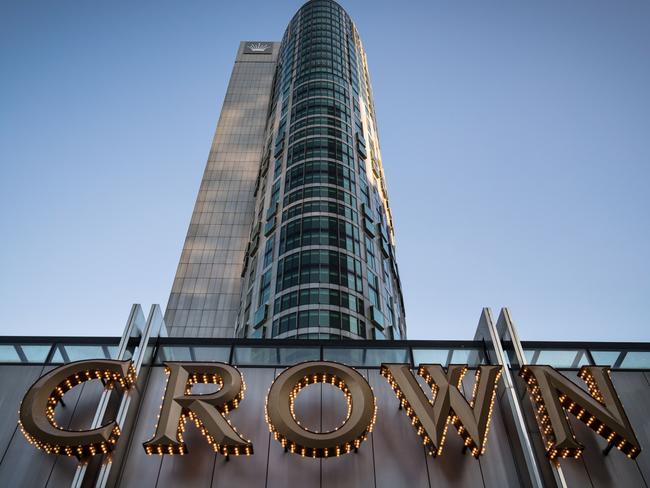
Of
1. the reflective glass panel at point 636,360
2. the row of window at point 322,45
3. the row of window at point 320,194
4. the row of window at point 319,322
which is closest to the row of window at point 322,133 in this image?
the row of window at point 320,194

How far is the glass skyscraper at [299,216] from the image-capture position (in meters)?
48.9

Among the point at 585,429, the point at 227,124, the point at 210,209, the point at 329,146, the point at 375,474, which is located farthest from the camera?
the point at 227,124

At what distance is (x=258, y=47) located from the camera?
10981 centimetres

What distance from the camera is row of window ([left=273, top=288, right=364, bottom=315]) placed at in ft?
155

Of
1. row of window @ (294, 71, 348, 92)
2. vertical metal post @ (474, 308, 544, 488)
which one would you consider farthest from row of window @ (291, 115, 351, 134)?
vertical metal post @ (474, 308, 544, 488)

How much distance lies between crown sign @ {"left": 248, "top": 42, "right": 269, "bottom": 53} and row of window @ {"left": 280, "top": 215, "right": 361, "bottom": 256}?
2590 inches

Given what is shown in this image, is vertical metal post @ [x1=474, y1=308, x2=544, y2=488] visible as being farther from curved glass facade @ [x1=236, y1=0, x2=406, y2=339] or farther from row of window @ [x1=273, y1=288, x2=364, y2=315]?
row of window @ [x1=273, y1=288, x2=364, y2=315]

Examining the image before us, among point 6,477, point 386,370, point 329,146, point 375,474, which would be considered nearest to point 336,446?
point 375,474

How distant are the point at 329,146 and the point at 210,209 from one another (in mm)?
22117

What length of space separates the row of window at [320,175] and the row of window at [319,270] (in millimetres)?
11252

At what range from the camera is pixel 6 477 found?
1688cm

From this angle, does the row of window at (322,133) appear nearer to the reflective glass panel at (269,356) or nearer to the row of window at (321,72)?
the row of window at (321,72)

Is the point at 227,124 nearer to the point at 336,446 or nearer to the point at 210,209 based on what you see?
the point at 210,209

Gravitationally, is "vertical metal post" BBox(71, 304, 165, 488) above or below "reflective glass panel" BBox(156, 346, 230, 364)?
below
